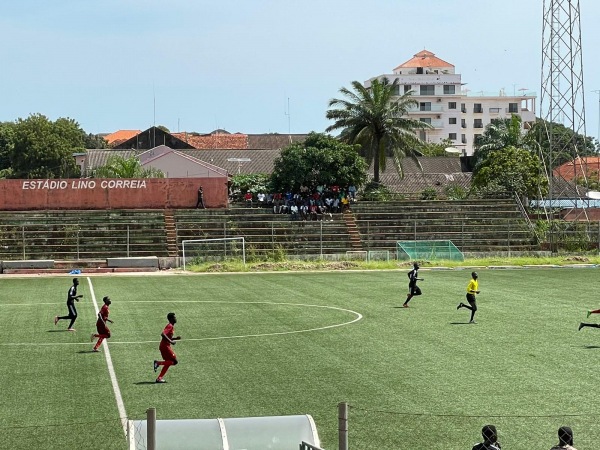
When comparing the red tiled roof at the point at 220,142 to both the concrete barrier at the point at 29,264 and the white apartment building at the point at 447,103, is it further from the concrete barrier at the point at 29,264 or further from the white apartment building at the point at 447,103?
the concrete barrier at the point at 29,264

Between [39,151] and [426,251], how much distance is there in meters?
70.0

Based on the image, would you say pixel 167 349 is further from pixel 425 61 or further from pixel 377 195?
pixel 425 61

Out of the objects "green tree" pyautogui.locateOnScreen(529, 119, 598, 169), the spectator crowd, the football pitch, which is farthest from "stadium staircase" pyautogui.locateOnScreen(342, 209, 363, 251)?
the football pitch

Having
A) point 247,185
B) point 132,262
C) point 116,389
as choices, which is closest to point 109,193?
point 247,185

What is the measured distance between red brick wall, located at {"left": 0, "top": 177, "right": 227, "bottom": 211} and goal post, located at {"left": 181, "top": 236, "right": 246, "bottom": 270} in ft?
29.7

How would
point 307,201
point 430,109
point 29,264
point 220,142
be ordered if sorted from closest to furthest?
point 29,264 → point 307,201 → point 220,142 → point 430,109

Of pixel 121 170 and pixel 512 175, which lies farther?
pixel 121 170

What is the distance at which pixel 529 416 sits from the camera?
1612cm

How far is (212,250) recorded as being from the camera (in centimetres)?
6109

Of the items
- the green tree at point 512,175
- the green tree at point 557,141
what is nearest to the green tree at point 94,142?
the green tree at point 557,141

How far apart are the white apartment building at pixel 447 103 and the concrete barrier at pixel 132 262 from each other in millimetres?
105286

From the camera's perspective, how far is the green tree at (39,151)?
11973 centimetres

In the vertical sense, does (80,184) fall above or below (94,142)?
below

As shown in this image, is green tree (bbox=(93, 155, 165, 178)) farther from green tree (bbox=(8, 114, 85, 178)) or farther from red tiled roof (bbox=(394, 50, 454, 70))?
red tiled roof (bbox=(394, 50, 454, 70))
